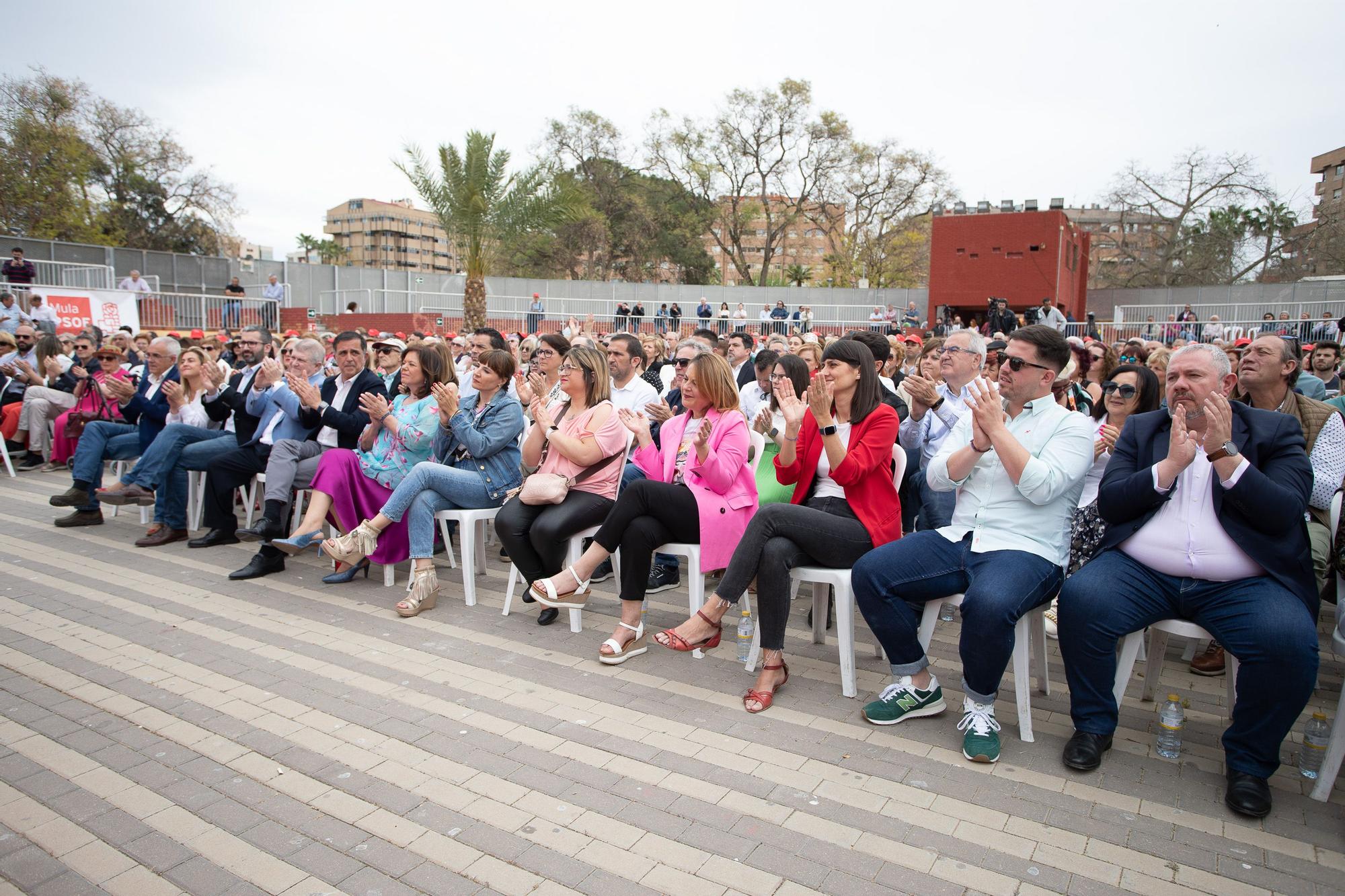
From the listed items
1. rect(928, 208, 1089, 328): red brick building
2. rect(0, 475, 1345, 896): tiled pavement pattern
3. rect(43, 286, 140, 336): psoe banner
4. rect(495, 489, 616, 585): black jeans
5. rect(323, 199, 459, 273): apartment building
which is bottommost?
rect(0, 475, 1345, 896): tiled pavement pattern

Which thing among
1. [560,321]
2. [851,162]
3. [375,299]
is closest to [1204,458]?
[560,321]

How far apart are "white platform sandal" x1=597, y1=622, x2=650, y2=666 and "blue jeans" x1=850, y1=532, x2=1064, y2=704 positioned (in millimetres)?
1233

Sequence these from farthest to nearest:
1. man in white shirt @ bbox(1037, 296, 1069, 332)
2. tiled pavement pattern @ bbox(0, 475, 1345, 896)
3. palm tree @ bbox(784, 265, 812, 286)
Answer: palm tree @ bbox(784, 265, 812, 286) → man in white shirt @ bbox(1037, 296, 1069, 332) → tiled pavement pattern @ bbox(0, 475, 1345, 896)

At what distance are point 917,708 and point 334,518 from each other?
409 centimetres

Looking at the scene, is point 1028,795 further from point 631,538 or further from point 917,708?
point 631,538

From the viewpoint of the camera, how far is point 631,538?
14.1 ft

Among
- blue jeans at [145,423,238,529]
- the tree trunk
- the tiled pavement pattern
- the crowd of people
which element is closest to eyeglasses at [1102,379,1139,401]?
the crowd of people

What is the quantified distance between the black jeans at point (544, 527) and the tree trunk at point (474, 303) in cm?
1737

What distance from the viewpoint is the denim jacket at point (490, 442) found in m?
5.20

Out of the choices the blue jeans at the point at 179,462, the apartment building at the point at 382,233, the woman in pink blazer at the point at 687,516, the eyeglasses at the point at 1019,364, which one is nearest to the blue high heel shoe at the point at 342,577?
the blue jeans at the point at 179,462

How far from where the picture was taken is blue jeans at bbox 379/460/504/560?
5.03 m

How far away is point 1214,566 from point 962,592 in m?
0.93

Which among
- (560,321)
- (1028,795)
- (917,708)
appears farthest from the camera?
(560,321)

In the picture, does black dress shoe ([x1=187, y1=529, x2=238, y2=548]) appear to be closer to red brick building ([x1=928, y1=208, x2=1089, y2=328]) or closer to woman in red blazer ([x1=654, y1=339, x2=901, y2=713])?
woman in red blazer ([x1=654, y1=339, x2=901, y2=713])
